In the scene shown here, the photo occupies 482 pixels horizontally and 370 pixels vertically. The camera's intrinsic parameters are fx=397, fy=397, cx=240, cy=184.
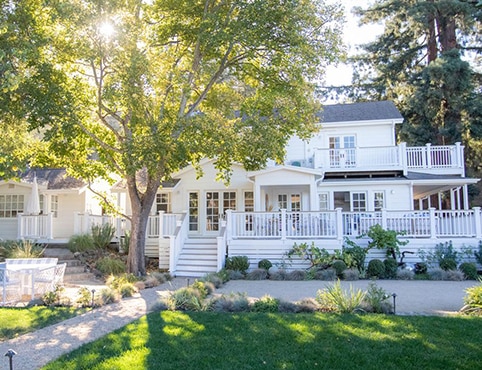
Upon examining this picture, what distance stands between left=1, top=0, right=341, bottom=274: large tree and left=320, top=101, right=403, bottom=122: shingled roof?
259 inches

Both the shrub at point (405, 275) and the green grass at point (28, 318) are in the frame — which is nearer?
the green grass at point (28, 318)

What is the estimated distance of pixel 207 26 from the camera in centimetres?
1276

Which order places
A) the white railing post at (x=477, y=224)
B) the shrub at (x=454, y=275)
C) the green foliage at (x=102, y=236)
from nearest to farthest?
the shrub at (x=454, y=275) < the white railing post at (x=477, y=224) < the green foliage at (x=102, y=236)

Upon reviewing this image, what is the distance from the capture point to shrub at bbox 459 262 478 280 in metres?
12.7

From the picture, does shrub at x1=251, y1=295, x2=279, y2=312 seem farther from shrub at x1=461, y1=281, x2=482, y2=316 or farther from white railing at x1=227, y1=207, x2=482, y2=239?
white railing at x1=227, y1=207, x2=482, y2=239

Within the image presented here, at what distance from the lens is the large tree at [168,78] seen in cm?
1158

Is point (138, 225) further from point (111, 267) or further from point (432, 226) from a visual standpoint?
point (432, 226)

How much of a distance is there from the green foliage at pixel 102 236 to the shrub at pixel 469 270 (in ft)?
44.4

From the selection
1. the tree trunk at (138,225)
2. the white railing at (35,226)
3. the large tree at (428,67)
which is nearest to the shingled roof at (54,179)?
the white railing at (35,226)

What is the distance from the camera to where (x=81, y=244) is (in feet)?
54.1

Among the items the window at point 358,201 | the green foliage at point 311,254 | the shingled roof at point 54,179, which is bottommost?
the green foliage at point 311,254

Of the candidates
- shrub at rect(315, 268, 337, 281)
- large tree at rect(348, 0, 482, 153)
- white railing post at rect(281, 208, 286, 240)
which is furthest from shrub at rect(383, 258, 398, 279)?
large tree at rect(348, 0, 482, 153)

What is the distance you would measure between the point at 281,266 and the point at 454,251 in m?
6.28

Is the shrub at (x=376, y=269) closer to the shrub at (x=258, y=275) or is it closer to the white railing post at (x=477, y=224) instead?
the shrub at (x=258, y=275)
